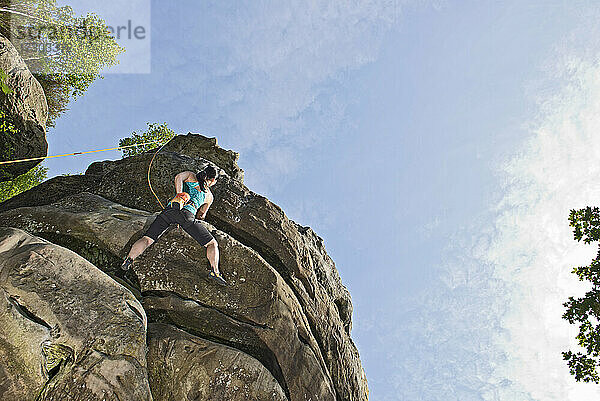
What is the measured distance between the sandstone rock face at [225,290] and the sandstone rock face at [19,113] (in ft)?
15.5

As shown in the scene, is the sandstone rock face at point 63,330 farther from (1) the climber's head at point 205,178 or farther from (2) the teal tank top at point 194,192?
(1) the climber's head at point 205,178

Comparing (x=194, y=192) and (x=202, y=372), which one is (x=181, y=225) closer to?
(x=194, y=192)

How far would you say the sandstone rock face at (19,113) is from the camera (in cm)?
1748

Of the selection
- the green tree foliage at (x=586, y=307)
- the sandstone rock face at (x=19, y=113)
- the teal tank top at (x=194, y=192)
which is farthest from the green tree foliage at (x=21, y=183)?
the green tree foliage at (x=586, y=307)

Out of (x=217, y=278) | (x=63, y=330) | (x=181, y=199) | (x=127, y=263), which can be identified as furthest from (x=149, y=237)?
(x=63, y=330)

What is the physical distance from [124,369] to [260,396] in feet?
11.5

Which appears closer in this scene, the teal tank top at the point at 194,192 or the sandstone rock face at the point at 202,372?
the sandstone rock face at the point at 202,372

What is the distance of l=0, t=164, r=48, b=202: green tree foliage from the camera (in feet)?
111

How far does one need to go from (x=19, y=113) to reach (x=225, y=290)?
14246 mm

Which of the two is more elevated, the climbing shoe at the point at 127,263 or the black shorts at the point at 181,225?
the black shorts at the point at 181,225

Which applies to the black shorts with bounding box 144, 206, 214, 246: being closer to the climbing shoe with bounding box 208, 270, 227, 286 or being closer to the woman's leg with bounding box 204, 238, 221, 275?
the woman's leg with bounding box 204, 238, 221, 275

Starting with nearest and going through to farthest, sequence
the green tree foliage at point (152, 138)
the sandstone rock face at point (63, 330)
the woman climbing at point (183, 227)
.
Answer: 1. the sandstone rock face at point (63, 330)
2. the woman climbing at point (183, 227)
3. the green tree foliage at point (152, 138)

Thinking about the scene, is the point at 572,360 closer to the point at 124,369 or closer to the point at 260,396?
the point at 260,396

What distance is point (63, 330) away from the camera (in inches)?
344
